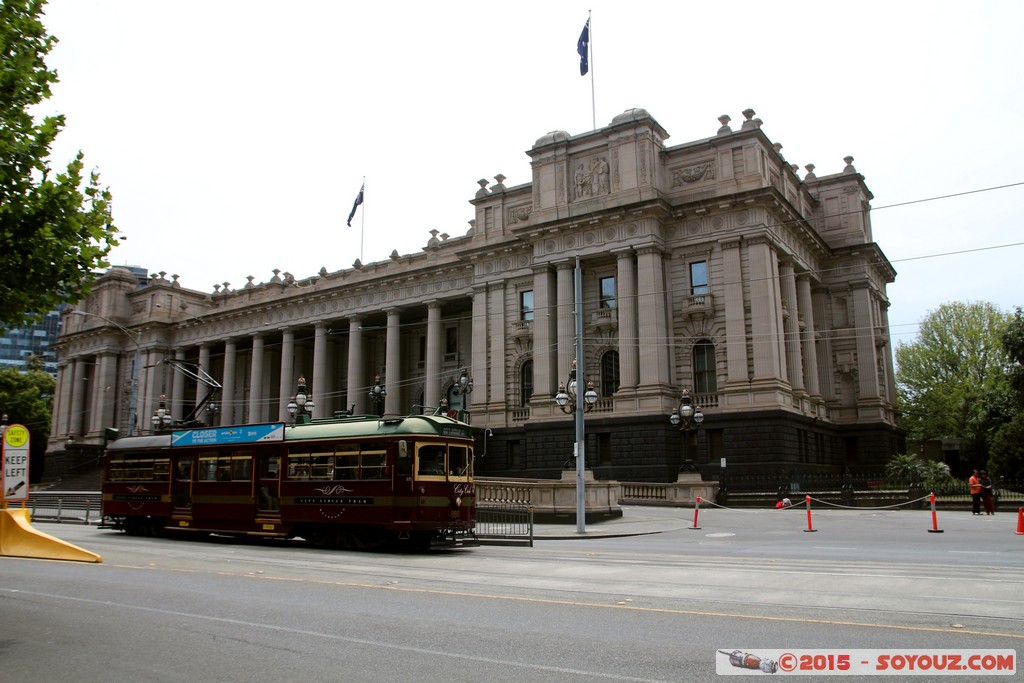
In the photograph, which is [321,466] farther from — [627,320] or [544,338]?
[544,338]

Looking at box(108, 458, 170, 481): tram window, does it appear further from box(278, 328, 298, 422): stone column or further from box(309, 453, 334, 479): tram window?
box(278, 328, 298, 422): stone column

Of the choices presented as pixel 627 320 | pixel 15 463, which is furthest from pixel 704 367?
pixel 15 463

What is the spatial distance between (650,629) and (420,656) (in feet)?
8.82

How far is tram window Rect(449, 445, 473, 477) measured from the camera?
65.9 ft

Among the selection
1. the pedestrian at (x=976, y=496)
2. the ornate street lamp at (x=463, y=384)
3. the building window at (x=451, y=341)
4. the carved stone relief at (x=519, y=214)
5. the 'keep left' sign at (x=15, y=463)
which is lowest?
the pedestrian at (x=976, y=496)

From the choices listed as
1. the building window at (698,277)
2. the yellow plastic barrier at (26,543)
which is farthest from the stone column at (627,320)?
the yellow plastic barrier at (26,543)

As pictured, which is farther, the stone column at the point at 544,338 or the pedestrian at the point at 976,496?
the stone column at the point at 544,338

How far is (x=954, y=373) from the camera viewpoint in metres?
61.0

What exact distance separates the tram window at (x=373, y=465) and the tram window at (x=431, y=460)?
0.92m

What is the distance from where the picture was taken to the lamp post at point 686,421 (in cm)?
3509

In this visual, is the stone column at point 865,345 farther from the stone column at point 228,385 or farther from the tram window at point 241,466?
the stone column at point 228,385

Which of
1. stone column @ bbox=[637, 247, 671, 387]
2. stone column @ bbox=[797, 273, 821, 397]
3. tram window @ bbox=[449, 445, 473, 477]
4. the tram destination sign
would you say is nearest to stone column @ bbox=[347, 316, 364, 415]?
stone column @ bbox=[637, 247, 671, 387]

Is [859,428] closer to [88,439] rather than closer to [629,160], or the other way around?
[629,160]

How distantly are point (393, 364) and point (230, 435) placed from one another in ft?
113
